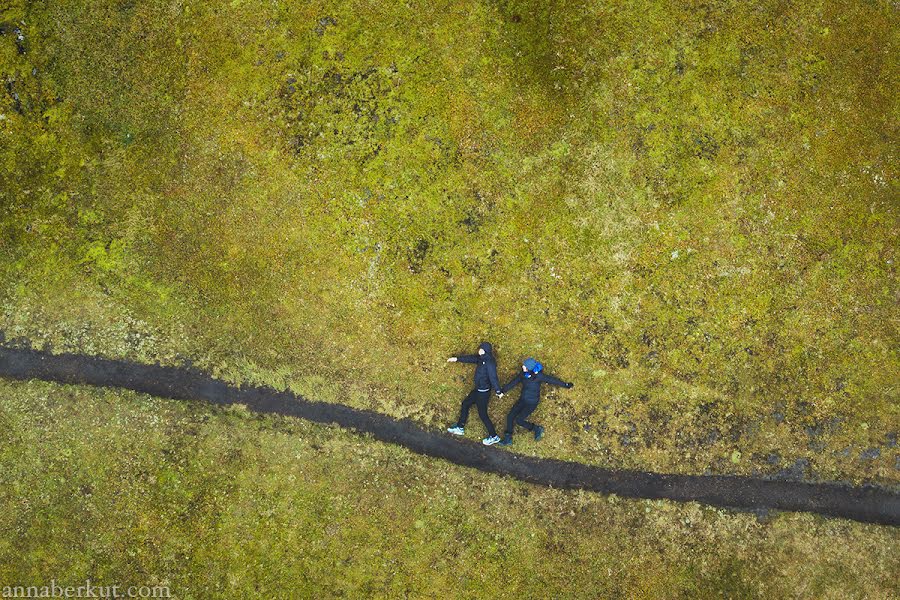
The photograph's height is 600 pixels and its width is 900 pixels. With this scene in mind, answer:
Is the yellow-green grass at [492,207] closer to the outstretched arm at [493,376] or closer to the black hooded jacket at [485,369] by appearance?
the black hooded jacket at [485,369]

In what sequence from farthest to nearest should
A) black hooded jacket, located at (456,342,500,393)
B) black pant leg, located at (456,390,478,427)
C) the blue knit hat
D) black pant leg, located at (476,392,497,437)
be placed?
black pant leg, located at (456,390,478,427)
black pant leg, located at (476,392,497,437)
black hooded jacket, located at (456,342,500,393)
the blue knit hat

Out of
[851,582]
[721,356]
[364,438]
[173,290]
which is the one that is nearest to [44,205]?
[173,290]

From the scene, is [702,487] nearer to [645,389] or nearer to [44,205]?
[645,389]

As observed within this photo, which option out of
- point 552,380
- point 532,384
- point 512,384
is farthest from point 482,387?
point 552,380

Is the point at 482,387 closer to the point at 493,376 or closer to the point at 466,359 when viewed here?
the point at 493,376

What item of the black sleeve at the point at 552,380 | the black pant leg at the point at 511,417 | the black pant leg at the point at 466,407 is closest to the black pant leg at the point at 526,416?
the black pant leg at the point at 511,417

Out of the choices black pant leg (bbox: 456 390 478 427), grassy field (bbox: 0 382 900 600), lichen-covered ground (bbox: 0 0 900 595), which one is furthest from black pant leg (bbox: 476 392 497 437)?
grassy field (bbox: 0 382 900 600)

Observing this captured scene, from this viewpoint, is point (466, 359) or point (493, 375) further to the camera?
point (466, 359)

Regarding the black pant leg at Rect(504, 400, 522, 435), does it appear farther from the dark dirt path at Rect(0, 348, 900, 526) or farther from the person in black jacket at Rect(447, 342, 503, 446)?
the dark dirt path at Rect(0, 348, 900, 526)
